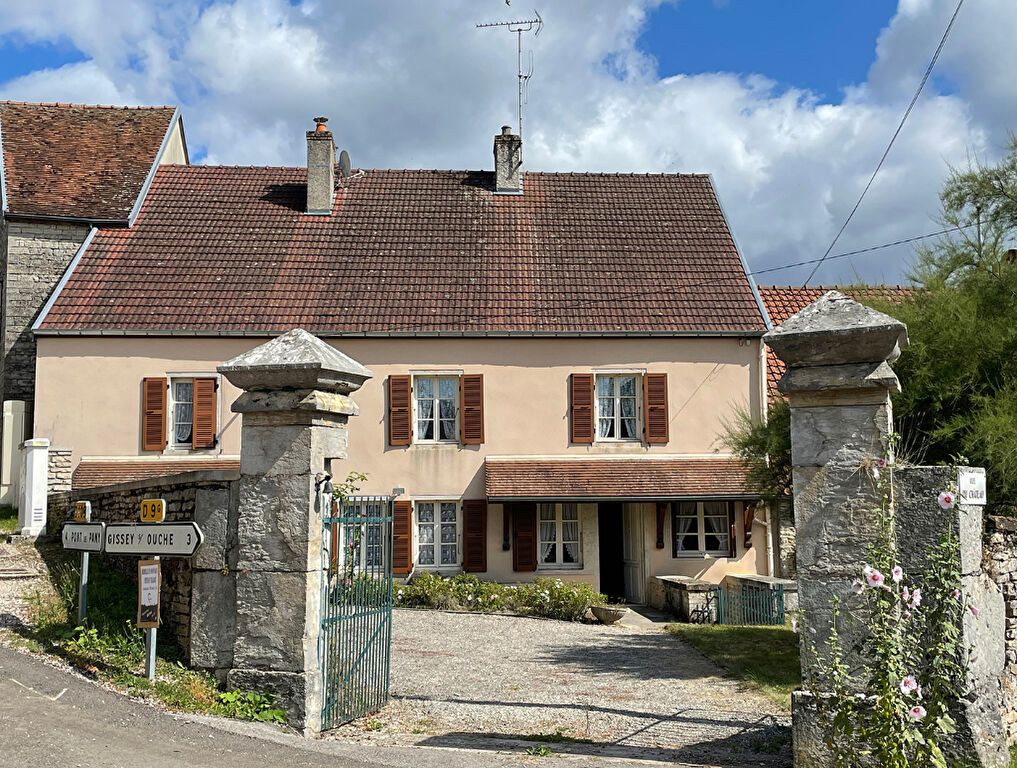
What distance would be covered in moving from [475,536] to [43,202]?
34.8ft

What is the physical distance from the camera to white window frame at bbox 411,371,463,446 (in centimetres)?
1777

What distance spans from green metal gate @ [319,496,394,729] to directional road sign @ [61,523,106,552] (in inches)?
75.8

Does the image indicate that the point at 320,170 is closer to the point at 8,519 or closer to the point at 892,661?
A: the point at 8,519

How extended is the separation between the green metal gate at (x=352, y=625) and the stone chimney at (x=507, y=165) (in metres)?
13.8

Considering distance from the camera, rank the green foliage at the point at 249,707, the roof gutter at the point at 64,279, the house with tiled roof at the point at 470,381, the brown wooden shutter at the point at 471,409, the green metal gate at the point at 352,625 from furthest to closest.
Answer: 1. the brown wooden shutter at the point at 471,409
2. the house with tiled roof at the point at 470,381
3. the roof gutter at the point at 64,279
4. the green metal gate at the point at 352,625
5. the green foliage at the point at 249,707

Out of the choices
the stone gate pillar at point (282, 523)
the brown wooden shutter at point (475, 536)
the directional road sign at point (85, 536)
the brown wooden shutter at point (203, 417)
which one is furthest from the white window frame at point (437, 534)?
the stone gate pillar at point (282, 523)

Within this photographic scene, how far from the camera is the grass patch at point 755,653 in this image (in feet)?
34.3

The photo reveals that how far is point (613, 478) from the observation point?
17172 mm

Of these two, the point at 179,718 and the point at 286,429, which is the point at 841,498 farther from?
the point at 179,718

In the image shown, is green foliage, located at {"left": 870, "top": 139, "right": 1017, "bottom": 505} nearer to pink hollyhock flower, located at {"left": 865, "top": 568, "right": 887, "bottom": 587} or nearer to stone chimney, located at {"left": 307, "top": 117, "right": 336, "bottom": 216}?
pink hollyhock flower, located at {"left": 865, "top": 568, "right": 887, "bottom": 587}

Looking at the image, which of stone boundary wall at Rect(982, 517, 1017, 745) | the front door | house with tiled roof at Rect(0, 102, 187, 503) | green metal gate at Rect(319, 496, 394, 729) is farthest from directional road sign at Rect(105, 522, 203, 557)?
the front door

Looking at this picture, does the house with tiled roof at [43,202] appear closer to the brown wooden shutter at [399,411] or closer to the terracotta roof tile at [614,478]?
the brown wooden shutter at [399,411]

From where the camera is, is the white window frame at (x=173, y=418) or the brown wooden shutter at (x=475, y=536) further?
the brown wooden shutter at (x=475, y=536)

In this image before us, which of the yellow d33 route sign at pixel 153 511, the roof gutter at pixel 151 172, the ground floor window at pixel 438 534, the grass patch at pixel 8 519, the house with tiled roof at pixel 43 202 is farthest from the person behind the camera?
the roof gutter at pixel 151 172
